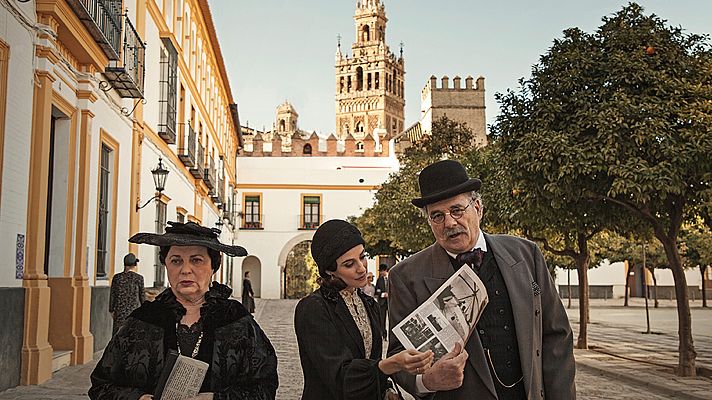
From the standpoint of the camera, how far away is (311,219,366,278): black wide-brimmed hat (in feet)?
11.8

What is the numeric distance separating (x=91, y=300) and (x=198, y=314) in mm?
9693

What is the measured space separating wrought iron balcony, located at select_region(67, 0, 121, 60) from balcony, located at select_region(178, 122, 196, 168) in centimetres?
870

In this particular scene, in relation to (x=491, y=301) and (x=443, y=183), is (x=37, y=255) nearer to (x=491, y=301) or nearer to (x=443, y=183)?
(x=443, y=183)

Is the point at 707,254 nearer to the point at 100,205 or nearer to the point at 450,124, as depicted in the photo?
the point at 450,124

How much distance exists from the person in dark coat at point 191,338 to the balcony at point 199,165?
67.3 ft

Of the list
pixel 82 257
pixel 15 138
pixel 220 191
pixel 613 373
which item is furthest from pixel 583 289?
pixel 220 191

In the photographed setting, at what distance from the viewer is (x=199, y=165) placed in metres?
25.4

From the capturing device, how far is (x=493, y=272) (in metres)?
3.35

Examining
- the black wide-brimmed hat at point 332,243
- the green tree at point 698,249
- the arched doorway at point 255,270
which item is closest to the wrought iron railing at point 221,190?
the arched doorway at point 255,270

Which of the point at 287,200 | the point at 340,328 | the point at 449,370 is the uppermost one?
the point at 287,200

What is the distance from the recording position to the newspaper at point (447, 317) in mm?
2959

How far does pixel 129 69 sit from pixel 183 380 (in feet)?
40.2

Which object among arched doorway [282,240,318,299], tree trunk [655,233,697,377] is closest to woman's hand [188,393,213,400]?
tree trunk [655,233,697,377]

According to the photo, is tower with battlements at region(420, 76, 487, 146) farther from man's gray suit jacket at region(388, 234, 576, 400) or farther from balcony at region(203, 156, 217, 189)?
man's gray suit jacket at region(388, 234, 576, 400)
